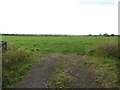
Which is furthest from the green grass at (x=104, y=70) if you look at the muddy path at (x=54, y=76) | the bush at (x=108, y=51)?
the bush at (x=108, y=51)

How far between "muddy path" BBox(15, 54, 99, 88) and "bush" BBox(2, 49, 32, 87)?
21.3 inches

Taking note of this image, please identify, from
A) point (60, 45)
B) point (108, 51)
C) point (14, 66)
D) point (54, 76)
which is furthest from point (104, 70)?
point (60, 45)

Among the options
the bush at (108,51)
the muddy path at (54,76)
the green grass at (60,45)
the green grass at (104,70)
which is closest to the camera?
the muddy path at (54,76)

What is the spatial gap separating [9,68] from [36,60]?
16.4ft

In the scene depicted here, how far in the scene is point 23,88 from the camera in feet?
66.6

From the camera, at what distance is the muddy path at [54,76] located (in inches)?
819

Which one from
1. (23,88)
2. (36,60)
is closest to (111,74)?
(23,88)

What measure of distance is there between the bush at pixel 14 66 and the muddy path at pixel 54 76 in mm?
541

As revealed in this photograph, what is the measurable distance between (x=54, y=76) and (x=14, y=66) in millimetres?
3868

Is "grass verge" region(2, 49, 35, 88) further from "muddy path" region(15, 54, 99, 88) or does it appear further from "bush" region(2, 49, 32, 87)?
"muddy path" region(15, 54, 99, 88)

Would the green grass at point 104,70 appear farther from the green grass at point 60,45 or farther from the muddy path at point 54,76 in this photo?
the green grass at point 60,45

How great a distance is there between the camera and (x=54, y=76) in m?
22.5

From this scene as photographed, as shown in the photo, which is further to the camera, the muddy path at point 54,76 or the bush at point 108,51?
the bush at point 108,51

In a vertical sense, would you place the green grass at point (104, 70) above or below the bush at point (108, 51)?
below
